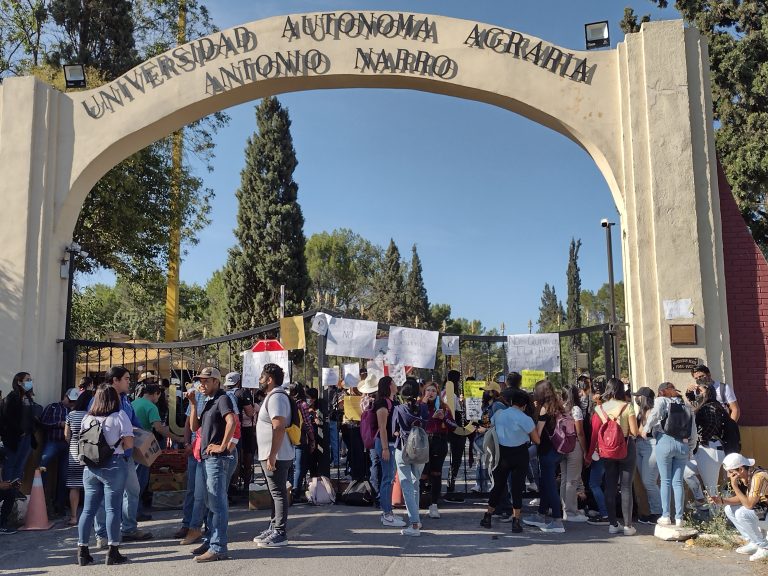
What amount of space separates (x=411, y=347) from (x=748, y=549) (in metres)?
4.93

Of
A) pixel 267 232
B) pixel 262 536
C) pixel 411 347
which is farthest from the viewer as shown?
pixel 267 232

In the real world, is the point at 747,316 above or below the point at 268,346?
above

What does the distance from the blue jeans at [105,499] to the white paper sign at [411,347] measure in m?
4.39

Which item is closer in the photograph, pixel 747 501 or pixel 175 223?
pixel 747 501

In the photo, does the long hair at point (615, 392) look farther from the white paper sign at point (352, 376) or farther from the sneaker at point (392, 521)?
the white paper sign at point (352, 376)

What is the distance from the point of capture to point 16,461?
8430mm

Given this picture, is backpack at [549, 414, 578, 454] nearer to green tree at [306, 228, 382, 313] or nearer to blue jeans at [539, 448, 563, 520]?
blue jeans at [539, 448, 563, 520]

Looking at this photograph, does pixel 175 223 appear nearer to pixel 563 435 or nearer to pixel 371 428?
pixel 371 428

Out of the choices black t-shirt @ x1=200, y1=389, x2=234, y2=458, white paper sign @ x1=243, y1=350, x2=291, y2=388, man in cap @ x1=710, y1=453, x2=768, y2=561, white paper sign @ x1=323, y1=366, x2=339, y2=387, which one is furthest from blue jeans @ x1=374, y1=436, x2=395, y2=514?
white paper sign @ x1=323, y1=366, x2=339, y2=387

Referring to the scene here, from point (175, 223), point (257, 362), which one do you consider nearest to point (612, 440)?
point (257, 362)

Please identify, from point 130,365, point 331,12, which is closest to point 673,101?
point 331,12

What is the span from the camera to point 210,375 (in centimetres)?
680

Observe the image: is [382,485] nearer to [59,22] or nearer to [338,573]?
[338,573]

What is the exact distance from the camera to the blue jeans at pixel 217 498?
652 cm
